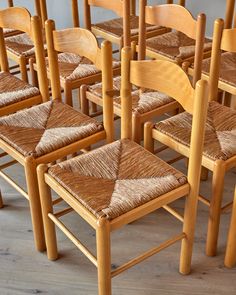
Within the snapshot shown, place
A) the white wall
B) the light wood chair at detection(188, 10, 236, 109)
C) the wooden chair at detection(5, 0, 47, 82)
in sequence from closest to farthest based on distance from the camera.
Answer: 1. the light wood chair at detection(188, 10, 236, 109)
2. the wooden chair at detection(5, 0, 47, 82)
3. the white wall

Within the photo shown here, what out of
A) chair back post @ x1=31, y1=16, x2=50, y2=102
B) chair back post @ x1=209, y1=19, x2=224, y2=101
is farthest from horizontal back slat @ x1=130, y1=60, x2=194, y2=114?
chair back post @ x1=31, y1=16, x2=50, y2=102

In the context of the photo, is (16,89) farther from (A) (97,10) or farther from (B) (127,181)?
(A) (97,10)

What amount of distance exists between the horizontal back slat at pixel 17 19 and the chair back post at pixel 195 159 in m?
0.86

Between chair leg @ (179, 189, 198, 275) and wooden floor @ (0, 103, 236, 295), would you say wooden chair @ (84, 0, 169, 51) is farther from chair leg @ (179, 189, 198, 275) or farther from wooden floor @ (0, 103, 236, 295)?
chair leg @ (179, 189, 198, 275)

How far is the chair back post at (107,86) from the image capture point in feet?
4.94

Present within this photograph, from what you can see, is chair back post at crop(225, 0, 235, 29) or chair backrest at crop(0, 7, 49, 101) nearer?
chair backrest at crop(0, 7, 49, 101)

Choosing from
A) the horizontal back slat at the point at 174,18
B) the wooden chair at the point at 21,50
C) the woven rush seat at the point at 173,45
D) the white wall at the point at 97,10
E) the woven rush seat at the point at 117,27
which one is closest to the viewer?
the horizontal back slat at the point at 174,18

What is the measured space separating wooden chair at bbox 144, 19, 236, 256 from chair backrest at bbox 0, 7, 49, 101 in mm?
477

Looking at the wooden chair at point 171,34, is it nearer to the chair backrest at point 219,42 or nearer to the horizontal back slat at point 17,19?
the chair backrest at point 219,42

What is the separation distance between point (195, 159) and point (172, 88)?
0.22 metres

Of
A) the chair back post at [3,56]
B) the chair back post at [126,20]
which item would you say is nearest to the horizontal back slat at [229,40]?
the chair back post at [126,20]

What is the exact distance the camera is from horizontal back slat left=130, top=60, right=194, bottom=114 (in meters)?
1.38

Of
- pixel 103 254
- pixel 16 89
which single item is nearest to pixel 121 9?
pixel 16 89

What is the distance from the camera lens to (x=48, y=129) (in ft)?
5.50
